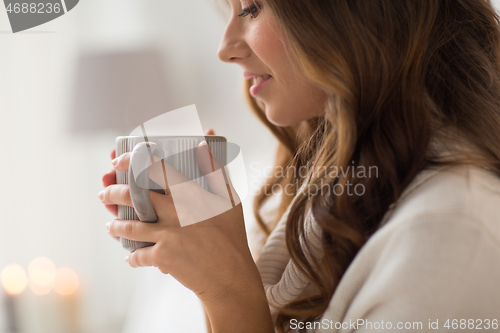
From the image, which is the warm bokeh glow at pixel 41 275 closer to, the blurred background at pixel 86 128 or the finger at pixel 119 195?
the blurred background at pixel 86 128

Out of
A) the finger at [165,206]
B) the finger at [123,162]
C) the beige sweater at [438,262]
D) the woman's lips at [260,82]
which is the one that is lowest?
the beige sweater at [438,262]

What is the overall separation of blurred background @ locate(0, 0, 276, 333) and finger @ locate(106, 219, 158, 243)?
579mm

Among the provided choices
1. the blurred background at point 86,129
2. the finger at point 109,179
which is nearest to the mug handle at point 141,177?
the finger at point 109,179

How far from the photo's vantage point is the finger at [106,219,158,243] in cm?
48

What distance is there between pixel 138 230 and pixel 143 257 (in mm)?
39

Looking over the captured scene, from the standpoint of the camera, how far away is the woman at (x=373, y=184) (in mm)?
357

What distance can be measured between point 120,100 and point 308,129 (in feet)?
2.64

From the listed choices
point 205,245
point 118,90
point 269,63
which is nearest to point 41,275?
point 118,90

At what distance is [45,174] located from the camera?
1.19 meters

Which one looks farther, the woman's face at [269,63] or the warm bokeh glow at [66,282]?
the warm bokeh glow at [66,282]

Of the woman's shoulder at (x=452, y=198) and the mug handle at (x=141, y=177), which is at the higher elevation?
the mug handle at (x=141, y=177)

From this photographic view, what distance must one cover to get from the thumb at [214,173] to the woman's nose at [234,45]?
0.19 m

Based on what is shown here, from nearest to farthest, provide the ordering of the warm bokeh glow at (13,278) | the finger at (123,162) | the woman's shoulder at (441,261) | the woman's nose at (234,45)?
the woman's shoulder at (441,261) → the finger at (123,162) → the woman's nose at (234,45) → the warm bokeh glow at (13,278)

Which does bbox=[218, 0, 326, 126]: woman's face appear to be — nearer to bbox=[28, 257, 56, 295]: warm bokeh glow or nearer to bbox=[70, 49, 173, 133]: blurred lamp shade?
bbox=[70, 49, 173, 133]: blurred lamp shade
